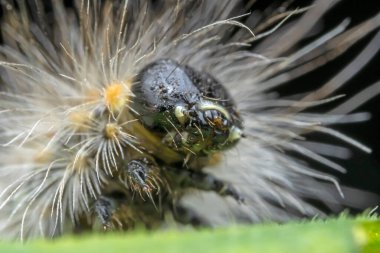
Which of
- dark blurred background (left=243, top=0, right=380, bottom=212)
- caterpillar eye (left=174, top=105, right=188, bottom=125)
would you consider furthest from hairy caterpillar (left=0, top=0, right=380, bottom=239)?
dark blurred background (left=243, top=0, right=380, bottom=212)

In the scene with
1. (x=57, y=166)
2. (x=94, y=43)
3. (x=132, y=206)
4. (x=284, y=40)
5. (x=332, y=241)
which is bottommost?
(x=332, y=241)

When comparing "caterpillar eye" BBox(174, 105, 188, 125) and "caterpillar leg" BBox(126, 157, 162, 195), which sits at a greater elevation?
"caterpillar eye" BBox(174, 105, 188, 125)

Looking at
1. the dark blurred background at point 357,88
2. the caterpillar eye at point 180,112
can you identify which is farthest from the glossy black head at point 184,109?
the dark blurred background at point 357,88

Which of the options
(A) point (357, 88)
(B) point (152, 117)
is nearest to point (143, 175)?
(B) point (152, 117)

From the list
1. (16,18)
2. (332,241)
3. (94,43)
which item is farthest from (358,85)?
(332,241)

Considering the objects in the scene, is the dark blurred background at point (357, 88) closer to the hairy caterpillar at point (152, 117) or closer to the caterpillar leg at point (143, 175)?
the hairy caterpillar at point (152, 117)

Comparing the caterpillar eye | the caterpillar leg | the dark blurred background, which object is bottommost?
the caterpillar leg

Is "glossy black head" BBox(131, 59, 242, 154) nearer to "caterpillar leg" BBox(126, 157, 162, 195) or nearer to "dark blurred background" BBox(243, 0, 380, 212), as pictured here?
"caterpillar leg" BBox(126, 157, 162, 195)

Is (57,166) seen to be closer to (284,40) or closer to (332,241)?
(284,40)
